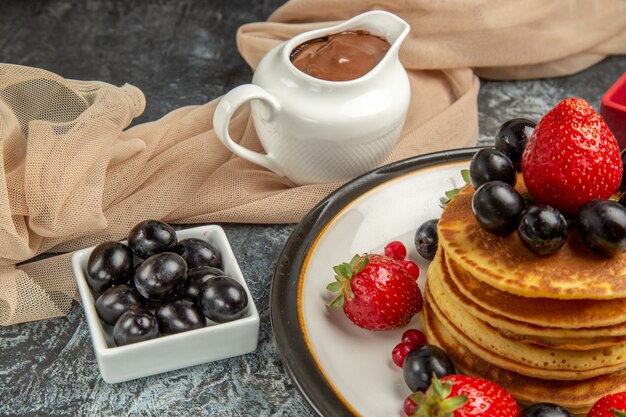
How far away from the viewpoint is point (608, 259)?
1.29 m

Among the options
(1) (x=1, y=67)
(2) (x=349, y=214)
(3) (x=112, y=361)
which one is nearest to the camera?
(3) (x=112, y=361)

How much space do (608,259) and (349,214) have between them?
1.82ft

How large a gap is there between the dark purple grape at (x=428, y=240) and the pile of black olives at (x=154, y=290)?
36cm

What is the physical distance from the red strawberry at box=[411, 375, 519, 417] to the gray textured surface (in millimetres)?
284

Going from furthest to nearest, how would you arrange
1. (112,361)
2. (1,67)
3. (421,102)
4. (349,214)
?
(421,102) < (1,67) < (349,214) < (112,361)

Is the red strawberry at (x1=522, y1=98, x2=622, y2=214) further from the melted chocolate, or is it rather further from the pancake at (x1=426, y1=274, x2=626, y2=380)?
the melted chocolate

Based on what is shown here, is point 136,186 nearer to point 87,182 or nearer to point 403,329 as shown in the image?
point 87,182

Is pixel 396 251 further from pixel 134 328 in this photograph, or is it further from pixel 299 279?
pixel 134 328

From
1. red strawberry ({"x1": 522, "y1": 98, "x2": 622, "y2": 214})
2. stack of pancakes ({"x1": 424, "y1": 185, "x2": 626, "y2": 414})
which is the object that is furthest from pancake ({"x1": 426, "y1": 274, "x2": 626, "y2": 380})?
red strawberry ({"x1": 522, "y1": 98, "x2": 622, "y2": 214})

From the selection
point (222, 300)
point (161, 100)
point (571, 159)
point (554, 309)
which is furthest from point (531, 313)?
point (161, 100)

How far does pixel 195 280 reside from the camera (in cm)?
155

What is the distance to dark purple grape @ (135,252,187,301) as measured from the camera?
1486 mm

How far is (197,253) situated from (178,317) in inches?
6.9

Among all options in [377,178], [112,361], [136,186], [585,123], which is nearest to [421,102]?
[377,178]
